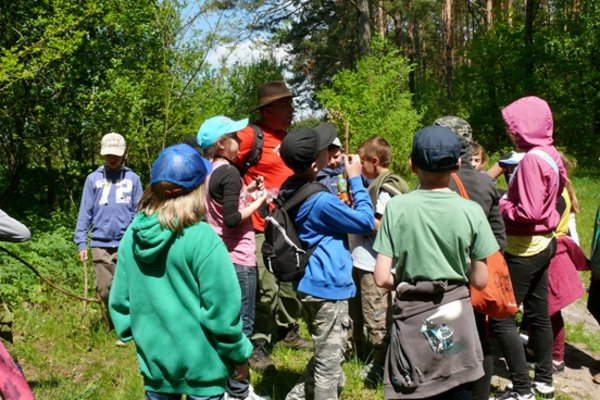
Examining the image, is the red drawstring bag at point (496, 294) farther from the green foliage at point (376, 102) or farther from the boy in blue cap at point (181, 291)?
the green foliage at point (376, 102)

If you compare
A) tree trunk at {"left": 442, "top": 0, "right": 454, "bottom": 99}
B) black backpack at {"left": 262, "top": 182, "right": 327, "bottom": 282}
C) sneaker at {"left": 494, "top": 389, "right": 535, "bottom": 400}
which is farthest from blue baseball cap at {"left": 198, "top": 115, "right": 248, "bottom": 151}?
tree trunk at {"left": 442, "top": 0, "right": 454, "bottom": 99}

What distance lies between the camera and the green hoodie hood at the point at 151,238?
2.47 metres

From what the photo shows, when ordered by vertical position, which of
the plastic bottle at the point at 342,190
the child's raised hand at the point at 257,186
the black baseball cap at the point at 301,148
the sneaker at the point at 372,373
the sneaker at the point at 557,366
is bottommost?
the sneaker at the point at 557,366

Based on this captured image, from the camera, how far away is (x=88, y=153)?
12.8m

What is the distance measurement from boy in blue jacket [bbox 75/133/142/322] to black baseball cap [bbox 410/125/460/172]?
349cm

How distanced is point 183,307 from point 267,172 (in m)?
2.10

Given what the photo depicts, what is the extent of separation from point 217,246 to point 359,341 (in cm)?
254

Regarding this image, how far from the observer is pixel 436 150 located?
2.70 meters

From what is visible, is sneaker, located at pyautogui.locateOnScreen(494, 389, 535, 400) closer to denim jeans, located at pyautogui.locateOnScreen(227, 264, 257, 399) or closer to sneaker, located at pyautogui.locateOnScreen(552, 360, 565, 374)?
sneaker, located at pyautogui.locateOnScreen(552, 360, 565, 374)

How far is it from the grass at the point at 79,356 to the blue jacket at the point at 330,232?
1075 millimetres

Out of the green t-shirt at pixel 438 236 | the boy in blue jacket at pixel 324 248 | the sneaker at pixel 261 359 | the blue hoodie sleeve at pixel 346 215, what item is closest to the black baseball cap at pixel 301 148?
the boy in blue jacket at pixel 324 248

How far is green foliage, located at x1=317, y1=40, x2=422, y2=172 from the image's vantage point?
1770cm

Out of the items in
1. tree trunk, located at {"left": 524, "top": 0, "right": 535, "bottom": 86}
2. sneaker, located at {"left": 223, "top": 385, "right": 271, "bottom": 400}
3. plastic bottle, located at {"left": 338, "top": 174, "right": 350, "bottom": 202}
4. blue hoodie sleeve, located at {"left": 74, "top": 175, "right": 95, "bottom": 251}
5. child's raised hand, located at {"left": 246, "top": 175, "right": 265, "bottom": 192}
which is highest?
tree trunk, located at {"left": 524, "top": 0, "right": 535, "bottom": 86}

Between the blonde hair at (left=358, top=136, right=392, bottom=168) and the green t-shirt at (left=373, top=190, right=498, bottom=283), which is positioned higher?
the blonde hair at (left=358, top=136, right=392, bottom=168)
